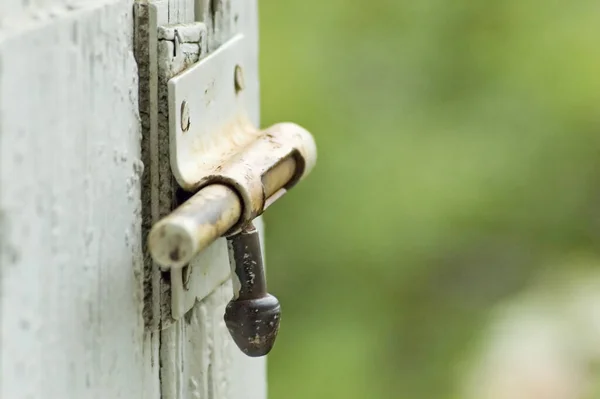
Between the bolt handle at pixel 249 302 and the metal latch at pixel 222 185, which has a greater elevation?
the metal latch at pixel 222 185

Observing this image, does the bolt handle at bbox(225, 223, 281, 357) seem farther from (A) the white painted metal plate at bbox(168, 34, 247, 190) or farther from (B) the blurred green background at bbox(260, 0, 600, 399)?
(B) the blurred green background at bbox(260, 0, 600, 399)

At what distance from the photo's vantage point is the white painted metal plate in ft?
0.93

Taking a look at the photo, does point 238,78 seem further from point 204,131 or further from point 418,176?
point 418,176

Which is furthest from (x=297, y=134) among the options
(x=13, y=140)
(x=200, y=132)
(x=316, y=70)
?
(x=316, y=70)

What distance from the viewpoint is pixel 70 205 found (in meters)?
0.23

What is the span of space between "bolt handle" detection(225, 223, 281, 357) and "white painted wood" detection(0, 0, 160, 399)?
0.03 m

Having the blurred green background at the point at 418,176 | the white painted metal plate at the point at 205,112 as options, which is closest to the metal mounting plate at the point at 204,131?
the white painted metal plate at the point at 205,112

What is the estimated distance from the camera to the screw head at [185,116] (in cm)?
29

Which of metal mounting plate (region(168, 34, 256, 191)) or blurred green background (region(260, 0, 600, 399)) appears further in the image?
blurred green background (region(260, 0, 600, 399))

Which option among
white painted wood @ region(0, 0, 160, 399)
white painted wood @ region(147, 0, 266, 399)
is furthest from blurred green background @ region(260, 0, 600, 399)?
white painted wood @ region(0, 0, 160, 399)

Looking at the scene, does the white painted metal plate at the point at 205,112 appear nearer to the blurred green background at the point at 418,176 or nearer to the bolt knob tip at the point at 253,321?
the bolt knob tip at the point at 253,321

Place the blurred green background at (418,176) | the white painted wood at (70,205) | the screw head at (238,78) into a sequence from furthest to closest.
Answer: the blurred green background at (418,176) → the screw head at (238,78) → the white painted wood at (70,205)

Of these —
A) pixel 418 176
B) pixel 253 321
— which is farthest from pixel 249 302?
pixel 418 176

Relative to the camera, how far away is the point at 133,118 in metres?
0.27
